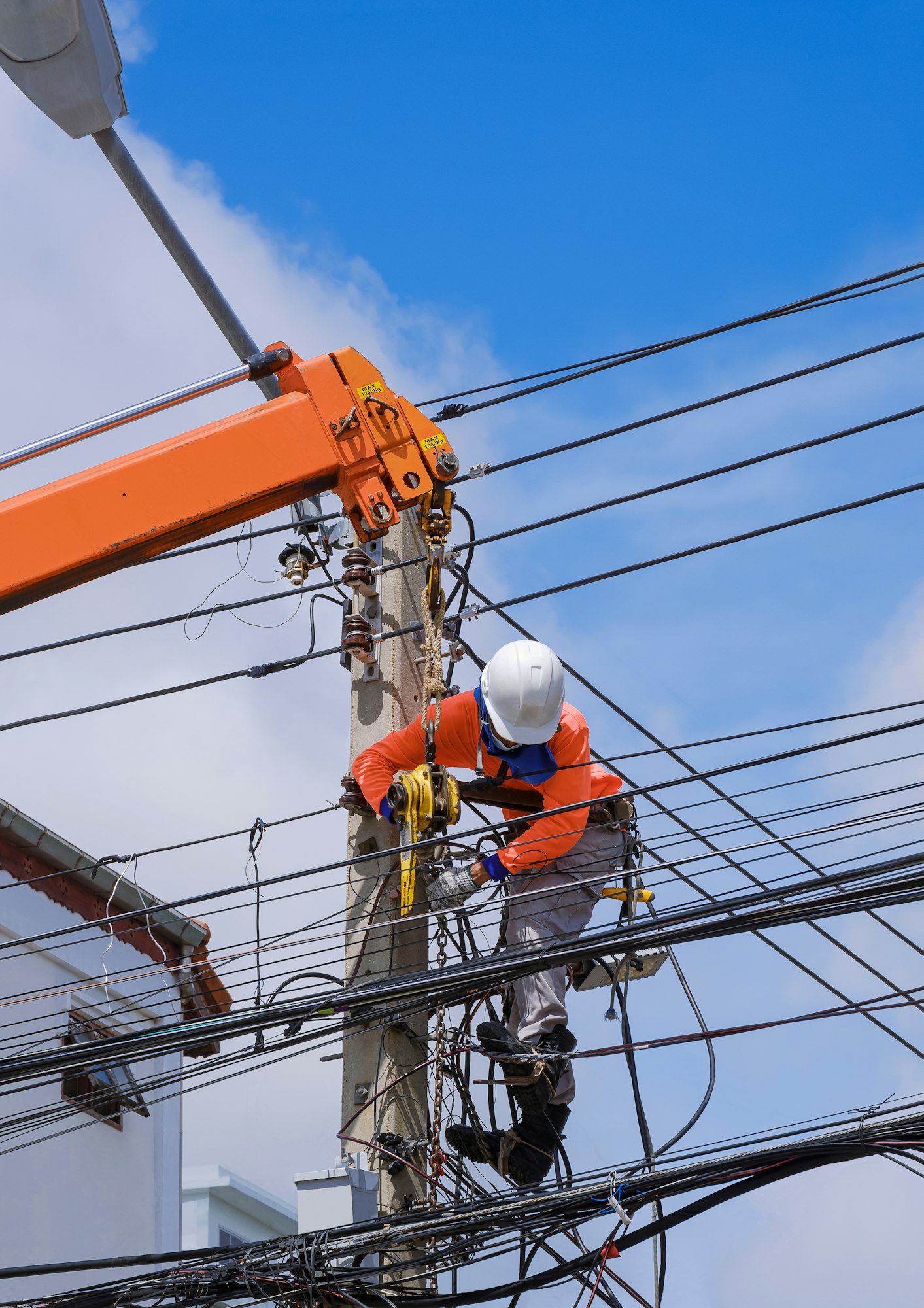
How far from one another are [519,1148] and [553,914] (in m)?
1.05

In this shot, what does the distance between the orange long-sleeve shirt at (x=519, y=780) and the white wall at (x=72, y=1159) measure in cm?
410

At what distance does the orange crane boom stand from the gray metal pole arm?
0.26m

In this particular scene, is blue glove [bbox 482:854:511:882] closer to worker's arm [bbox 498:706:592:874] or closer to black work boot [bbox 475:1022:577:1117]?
worker's arm [bbox 498:706:592:874]

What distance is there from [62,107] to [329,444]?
163 centimetres

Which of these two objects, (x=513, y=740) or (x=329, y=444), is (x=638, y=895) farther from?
(x=329, y=444)

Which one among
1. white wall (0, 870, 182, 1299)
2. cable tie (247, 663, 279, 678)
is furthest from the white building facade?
cable tie (247, 663, 279, 678)

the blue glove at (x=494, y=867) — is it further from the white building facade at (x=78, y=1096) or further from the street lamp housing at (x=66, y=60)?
the white building facade at (x=78, y=1096)

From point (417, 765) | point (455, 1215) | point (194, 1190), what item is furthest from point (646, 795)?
point (194, 1190)

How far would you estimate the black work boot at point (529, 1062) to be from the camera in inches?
256

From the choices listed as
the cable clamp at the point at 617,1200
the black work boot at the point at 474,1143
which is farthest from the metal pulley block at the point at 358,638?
the cable clamp at the point at 617,1200

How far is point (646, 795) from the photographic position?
7.54 meters

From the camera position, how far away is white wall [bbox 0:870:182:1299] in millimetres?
10875

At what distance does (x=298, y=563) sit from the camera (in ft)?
23.6

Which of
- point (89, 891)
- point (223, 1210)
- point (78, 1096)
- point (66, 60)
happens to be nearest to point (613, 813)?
point (66, 60)
